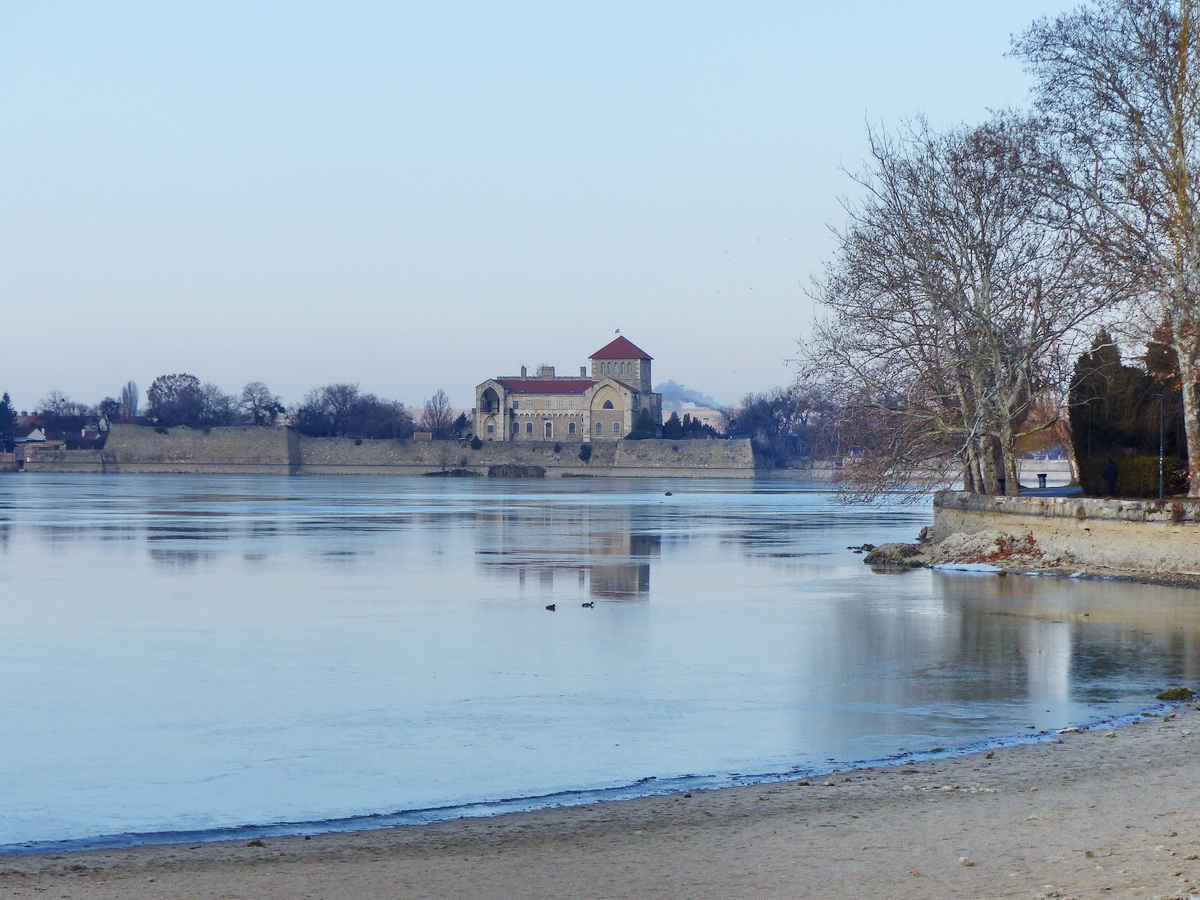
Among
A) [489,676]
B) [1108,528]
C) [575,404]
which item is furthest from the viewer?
[575,404]

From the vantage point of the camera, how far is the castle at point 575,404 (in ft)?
454

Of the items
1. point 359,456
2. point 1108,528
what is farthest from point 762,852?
point 359,456

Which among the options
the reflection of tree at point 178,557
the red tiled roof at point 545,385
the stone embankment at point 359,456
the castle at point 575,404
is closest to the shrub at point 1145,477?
the reflection of tree at point 178,557

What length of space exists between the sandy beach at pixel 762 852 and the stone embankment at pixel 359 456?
112 m

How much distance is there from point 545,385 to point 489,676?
133512 mm

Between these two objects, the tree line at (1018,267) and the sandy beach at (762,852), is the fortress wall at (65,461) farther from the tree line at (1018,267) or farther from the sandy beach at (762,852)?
the sandy beach at (762,852)

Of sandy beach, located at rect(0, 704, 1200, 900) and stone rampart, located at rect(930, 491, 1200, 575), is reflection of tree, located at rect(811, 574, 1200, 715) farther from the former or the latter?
sandy beach, located at rect(0, 704, 1200, 900)

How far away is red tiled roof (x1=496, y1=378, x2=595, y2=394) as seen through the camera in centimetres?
14300

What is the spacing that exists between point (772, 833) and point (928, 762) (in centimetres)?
198

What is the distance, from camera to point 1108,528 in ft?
65.8

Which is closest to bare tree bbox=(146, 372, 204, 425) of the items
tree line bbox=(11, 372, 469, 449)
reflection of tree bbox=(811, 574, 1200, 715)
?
tree line bbox=(11, 372, 469, 449)

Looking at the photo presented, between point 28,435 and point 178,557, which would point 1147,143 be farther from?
point 28,435

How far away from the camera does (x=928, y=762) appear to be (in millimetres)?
7738

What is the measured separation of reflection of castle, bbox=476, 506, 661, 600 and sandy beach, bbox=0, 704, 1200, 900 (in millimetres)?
10408
